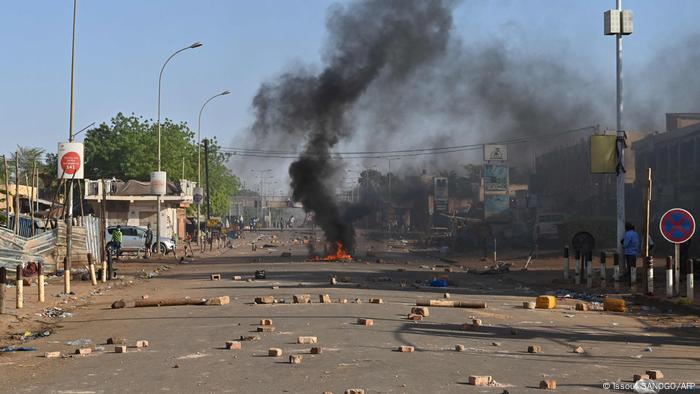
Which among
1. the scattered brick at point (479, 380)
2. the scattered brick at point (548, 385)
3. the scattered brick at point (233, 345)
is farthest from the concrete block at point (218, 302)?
the scattered brick at point (548, 385)

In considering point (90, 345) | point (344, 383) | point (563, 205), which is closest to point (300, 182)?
point (563, 205)

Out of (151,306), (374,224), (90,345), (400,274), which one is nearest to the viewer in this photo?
(90,345)

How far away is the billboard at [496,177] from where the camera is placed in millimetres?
55750

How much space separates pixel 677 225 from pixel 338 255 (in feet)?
92.9

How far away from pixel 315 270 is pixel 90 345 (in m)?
21.4

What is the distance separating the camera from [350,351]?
1108cm

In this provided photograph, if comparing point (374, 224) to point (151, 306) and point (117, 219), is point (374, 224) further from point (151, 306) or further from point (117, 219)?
point (151, 306)

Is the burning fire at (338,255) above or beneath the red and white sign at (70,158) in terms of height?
beneath

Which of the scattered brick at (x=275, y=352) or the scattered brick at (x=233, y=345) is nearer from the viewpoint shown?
the scattered brick at (x=275, y=352)

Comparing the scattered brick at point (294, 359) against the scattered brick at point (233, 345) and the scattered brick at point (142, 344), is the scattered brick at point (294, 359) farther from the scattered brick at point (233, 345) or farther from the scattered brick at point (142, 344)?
the scattered brick at point (142, 344)

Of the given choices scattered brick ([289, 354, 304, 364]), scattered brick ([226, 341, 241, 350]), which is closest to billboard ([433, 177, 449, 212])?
scattered brick ([226, 341, 241, 350])

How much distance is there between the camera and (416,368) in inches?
384

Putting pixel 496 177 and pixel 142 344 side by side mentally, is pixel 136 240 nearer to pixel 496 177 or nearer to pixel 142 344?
pixel 496 177

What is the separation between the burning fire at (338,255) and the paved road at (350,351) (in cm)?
2360
